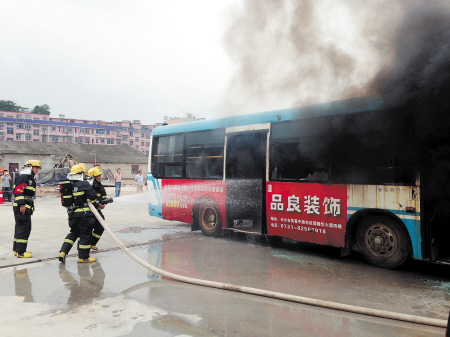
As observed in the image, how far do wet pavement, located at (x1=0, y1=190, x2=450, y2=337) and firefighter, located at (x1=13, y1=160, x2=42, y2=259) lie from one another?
266 mm

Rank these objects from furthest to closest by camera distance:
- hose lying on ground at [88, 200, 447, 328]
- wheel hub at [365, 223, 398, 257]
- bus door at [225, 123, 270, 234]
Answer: bus door at [225, 123, 270, 234], wheel hub at [365, 223, 398, 257], hose lying on ground at [88, 200, 447, 328]

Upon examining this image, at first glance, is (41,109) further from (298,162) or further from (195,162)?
(298,162)

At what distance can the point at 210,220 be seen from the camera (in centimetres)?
894

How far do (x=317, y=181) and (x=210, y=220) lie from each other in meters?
3.30

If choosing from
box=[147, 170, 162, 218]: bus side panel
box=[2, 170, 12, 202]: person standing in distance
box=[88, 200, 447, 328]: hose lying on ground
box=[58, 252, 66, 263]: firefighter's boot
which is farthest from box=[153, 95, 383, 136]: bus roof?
box=[2, 170, 12, 202]: person standing in distance

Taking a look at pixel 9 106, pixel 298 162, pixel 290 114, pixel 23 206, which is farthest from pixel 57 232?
pixel 9 106

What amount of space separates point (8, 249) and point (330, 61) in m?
7.25

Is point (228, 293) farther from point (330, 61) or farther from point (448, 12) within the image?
point (448, 12)

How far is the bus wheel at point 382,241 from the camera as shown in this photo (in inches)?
221

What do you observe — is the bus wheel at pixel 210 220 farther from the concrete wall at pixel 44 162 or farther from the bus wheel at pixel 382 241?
the concrete wall at pixel 44 162

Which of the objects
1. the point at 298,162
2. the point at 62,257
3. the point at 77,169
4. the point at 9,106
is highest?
the point at 9,106

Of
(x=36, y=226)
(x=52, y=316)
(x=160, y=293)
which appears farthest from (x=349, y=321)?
(x=36, y=226)

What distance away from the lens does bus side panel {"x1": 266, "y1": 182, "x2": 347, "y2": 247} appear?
20.6 ft

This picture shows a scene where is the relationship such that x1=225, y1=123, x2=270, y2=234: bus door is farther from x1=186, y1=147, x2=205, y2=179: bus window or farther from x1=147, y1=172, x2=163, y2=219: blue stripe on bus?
x1=147, y1=172, x2=163, y2=219: blue stripe on bus
